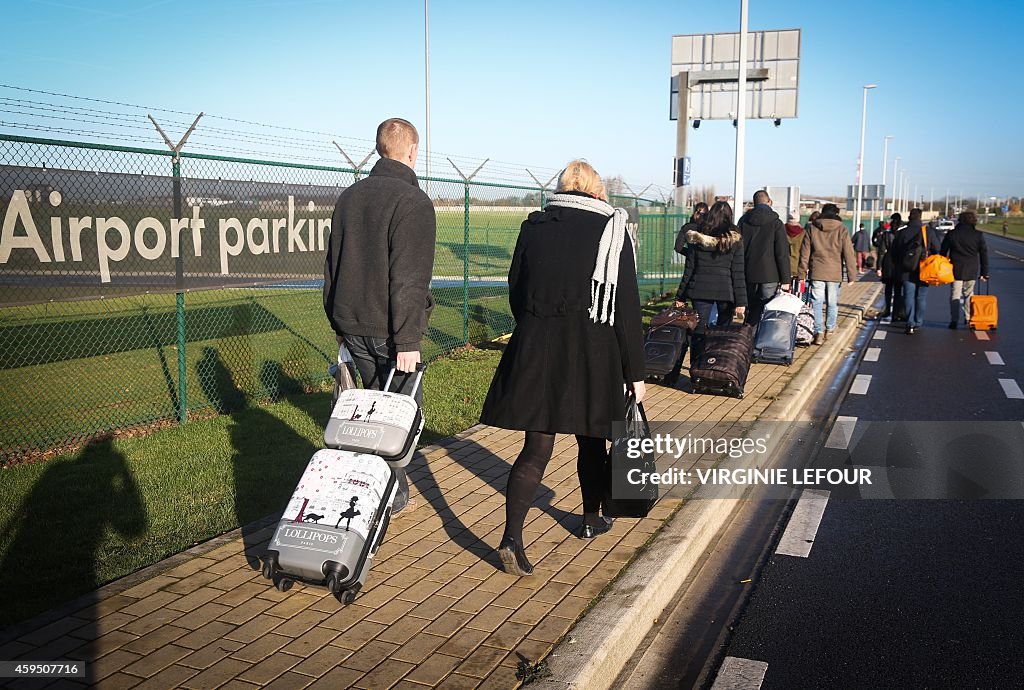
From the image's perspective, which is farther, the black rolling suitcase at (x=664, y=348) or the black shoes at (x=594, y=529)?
the black rolling suitcase at (x=664, y=348)

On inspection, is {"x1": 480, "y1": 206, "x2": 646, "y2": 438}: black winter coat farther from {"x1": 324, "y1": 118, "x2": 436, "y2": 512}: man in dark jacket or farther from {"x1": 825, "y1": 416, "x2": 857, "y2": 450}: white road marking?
{"x1": 825, "y1": 416, "x2": 857, "y2": 450}: white road marking

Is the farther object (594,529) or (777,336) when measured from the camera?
(777,336)

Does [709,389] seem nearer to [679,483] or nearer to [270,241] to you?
[679,483]

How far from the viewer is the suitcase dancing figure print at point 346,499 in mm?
3598

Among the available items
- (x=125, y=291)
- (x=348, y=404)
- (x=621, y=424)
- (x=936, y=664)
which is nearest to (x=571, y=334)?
(x=621, y=424)

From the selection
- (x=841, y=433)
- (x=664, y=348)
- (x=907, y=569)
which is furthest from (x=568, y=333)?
(x=664, y=348)

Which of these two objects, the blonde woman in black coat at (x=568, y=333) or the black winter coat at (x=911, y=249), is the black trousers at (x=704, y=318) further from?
the black winter coat at (x=911, y=249)

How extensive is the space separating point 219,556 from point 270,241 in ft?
13.0

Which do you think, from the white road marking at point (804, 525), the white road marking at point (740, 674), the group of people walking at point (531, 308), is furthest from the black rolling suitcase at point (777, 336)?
the white road marking at point (740, 674)

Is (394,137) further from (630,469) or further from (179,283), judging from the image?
(179,283)

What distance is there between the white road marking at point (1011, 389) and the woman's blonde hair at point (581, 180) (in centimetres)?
679

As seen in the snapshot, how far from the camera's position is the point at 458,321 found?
1365 cm

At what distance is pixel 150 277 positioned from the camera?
666 cm

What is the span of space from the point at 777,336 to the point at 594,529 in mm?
6181
